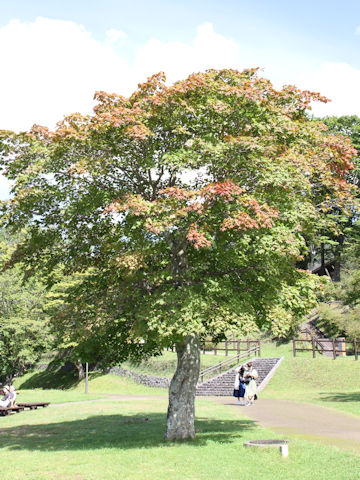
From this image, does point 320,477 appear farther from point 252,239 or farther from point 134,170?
point 134,170

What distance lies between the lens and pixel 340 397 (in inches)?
951

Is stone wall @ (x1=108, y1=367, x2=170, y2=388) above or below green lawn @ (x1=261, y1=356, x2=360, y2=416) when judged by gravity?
below

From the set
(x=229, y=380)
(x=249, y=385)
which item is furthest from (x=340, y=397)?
(x=229, y=380)

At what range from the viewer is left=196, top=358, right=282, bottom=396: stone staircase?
30297mm

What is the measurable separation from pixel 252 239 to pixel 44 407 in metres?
17.5

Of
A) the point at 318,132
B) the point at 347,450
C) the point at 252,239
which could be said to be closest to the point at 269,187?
the point at 252,239

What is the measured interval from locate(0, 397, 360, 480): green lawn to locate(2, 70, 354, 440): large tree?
5.62 ft

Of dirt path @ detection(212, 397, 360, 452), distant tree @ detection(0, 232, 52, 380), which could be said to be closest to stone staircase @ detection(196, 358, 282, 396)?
dirt path @ detection(212, 397, 360, 452)

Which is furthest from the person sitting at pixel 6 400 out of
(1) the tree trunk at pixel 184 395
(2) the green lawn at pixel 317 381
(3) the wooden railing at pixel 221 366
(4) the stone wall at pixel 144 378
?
(3) the wooden railing at pixel 221 366

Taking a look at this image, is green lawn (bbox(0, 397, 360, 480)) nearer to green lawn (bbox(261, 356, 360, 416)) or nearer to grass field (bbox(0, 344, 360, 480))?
grass field (bbox(0, 344, 360, 480))

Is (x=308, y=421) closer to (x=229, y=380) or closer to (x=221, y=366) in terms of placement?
(x=229, y=380)

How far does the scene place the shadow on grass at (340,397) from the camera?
75.5 feet

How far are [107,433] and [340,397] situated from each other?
1312 centimetres

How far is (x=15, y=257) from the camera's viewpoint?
48.5ft
